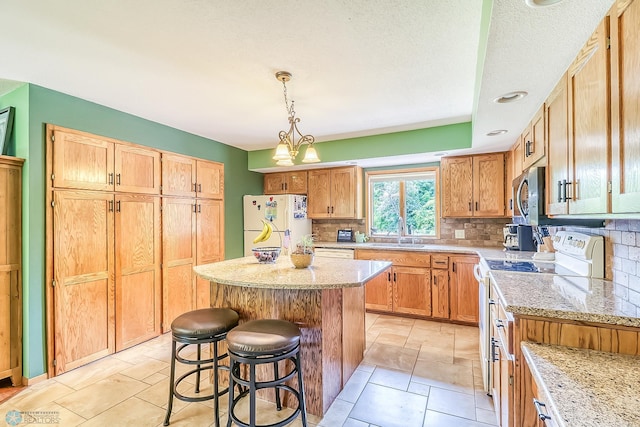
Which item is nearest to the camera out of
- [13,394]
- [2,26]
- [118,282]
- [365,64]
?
[2,26]

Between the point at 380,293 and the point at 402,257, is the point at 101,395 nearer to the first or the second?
the point at 380,293

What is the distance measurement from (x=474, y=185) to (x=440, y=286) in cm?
131

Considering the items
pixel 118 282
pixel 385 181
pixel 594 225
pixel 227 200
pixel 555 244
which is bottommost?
pixel 118 282

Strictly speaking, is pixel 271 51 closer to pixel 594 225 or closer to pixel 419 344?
pixel 594 225

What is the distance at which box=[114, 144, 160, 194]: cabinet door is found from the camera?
2.94m

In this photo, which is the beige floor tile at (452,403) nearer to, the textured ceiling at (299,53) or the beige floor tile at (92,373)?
the textured ceiling at (299,53)

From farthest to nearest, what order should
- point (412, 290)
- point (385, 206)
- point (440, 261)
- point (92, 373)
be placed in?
1. point (385, 206)
2. point (412, 290)
3. point (440, 261)
4. point (92, 373)

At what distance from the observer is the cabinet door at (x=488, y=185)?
3553 mm

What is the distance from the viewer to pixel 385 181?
4566mm

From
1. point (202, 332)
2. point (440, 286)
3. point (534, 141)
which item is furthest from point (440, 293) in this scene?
point (202, 332)

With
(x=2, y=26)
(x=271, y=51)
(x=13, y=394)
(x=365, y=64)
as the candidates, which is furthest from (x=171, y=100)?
(x=13, y=394)

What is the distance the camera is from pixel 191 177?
3.69 m

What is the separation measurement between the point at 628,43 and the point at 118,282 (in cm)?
376

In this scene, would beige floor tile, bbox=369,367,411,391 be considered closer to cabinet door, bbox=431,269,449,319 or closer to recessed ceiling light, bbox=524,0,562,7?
cabinet door, bbox=431,269,449,319
